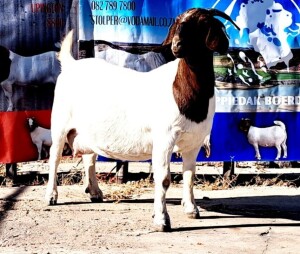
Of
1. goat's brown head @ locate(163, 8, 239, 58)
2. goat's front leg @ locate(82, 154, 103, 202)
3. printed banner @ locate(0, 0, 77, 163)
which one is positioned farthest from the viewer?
printed banner @ locate(0, 0, 77, 163)

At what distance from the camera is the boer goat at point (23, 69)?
9.82 m

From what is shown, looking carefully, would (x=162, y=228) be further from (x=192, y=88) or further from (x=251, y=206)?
(x=251, y=206)

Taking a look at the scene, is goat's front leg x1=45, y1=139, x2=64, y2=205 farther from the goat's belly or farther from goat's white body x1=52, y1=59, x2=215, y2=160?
the goat's belly

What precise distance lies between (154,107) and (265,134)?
10.4 ft

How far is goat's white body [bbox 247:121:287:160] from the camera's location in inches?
401

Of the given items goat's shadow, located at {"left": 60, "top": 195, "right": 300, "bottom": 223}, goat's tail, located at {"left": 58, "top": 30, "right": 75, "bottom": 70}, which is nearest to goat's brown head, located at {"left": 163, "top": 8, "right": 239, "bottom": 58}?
goat's shadow, located at {"left": 60, "top": 195, "right": 300, "bottom": 223}

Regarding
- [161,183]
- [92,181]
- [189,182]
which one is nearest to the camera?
[161,183]

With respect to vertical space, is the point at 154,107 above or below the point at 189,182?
above

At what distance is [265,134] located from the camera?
10203mm

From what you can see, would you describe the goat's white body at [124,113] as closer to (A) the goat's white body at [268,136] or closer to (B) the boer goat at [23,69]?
(B) the boer goat at [23,69]

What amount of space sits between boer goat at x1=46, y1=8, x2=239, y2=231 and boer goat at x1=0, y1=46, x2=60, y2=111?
3.44 ft

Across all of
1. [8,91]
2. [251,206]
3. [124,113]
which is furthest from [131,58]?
[251,206]

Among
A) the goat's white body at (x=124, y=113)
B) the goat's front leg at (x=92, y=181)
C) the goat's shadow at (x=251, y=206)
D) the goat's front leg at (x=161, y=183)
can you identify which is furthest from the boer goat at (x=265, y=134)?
the goat's front leg at (x=161, y=183)

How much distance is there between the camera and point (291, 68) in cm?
1019
